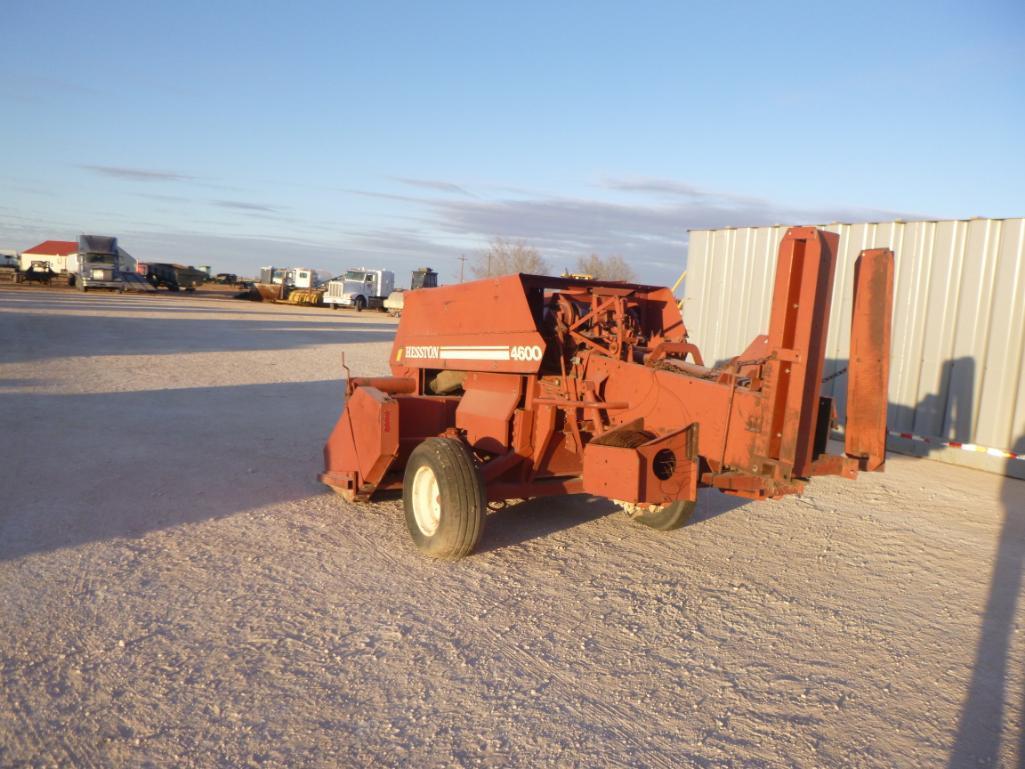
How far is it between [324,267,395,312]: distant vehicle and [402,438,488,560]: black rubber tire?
44463mm

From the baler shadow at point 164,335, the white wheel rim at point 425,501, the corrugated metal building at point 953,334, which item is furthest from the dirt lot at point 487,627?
the baler shadow at point 164,335

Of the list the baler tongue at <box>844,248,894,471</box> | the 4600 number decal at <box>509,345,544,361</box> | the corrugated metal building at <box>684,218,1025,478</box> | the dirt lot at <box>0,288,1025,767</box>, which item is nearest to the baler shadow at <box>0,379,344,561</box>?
the dirt lot at <box>0,288,1025,767</box>

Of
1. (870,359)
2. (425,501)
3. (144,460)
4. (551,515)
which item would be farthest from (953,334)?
(144,460)

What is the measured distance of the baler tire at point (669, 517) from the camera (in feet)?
21.0

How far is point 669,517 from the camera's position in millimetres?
6520

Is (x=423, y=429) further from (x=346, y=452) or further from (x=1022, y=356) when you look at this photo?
(x=1022, y=356)

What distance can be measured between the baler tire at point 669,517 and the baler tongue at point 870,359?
1.88 metres

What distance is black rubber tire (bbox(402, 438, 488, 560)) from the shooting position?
5.41 meters

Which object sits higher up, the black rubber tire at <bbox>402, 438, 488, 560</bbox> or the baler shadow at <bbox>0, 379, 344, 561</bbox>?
the black rubber tire at <bbox>402, 438, 488, 560</bbox>

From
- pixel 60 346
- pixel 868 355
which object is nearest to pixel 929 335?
pixel 868 355

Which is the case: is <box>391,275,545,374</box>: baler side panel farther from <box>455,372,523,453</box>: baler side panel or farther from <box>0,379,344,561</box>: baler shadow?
<box>0,379,344,561</box>: baler shadow

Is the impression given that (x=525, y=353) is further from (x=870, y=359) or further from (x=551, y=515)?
(x=870, y=359)

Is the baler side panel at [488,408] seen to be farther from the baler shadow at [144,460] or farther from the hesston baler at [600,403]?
the baler shadow at [144,460]

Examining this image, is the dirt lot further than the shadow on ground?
No
